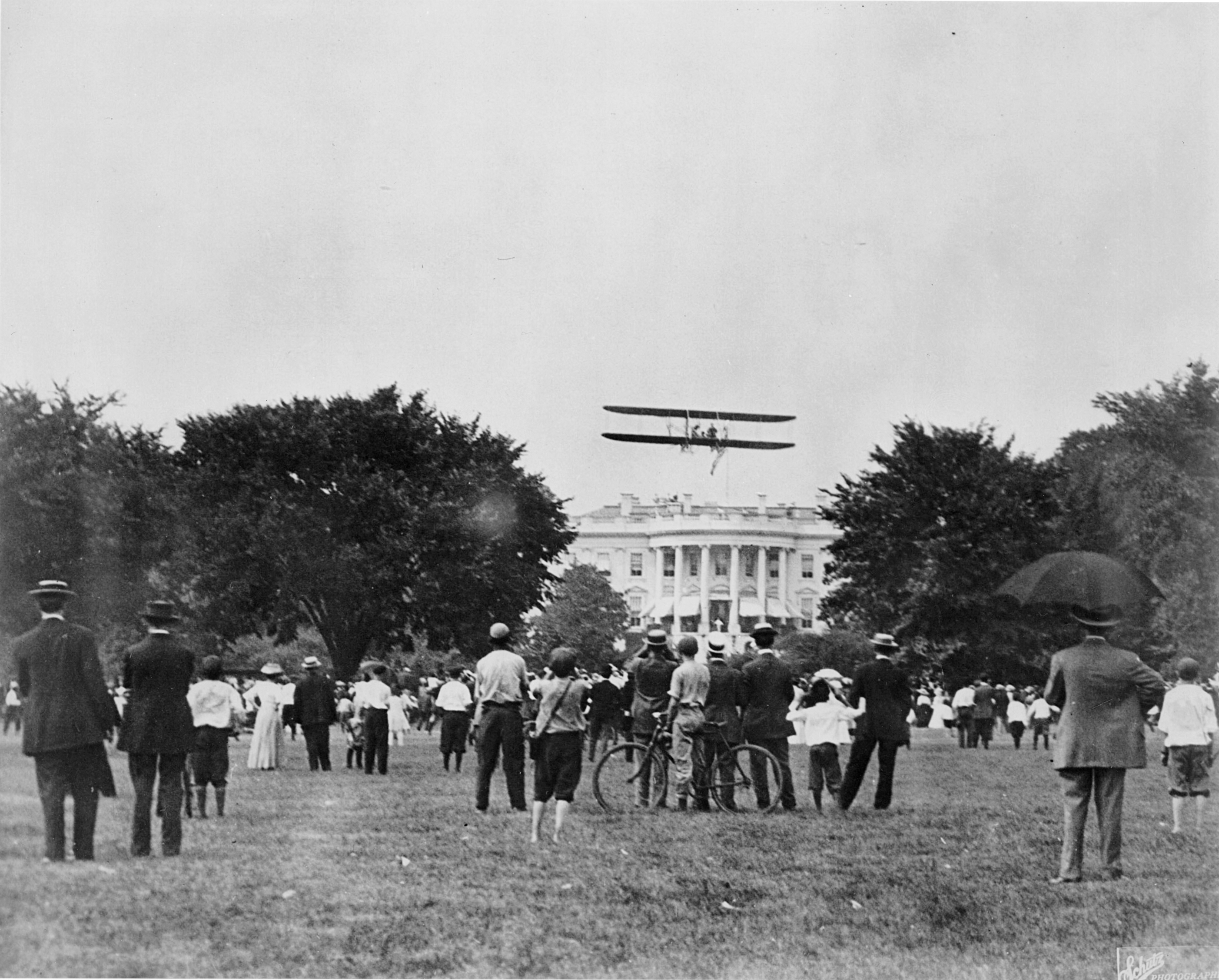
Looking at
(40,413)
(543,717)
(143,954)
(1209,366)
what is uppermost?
(1209,366)

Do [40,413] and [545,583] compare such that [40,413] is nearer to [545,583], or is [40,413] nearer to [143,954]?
[143,954]

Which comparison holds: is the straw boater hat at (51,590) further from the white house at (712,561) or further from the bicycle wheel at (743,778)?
the white house at (712,561)

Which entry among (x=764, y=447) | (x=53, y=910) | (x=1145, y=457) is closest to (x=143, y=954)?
(x=53, y=910)

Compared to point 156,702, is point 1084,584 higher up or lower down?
higher up

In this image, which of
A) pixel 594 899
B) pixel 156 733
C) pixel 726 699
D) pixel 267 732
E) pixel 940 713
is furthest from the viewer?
pixel 940 713

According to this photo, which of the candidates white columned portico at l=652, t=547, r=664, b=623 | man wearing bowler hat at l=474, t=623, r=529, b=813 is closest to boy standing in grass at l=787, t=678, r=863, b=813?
man wearing bowler hat at l=474, t=623, r=529, b=813

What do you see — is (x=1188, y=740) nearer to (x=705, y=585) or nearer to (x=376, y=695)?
(x=376, y=695)

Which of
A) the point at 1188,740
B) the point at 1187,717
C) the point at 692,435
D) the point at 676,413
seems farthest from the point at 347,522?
the point at 1188,740
